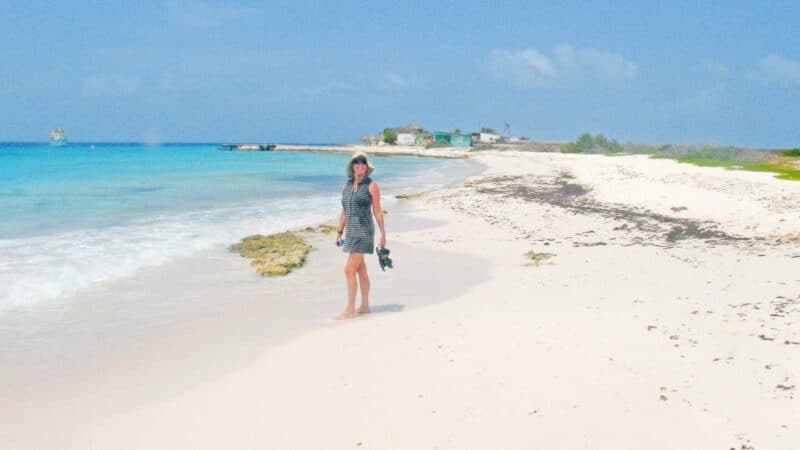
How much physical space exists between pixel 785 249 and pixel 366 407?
312 inches

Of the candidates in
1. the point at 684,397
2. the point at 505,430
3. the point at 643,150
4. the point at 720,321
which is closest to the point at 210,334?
the point at 505,430

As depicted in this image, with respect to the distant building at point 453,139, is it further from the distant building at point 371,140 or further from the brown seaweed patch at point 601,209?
the brown seaweed patch at point 601,209

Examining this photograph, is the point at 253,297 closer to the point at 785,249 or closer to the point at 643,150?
the point at 785,249

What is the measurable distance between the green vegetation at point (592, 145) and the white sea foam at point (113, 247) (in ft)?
220

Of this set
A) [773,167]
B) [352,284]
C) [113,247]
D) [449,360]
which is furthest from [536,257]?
[773,167]

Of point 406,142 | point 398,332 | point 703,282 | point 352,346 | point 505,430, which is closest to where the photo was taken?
point 505,430

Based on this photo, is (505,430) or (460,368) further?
(460,368)

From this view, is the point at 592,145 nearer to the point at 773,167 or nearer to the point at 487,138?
the point at 487,138

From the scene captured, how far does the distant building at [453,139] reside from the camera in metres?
103

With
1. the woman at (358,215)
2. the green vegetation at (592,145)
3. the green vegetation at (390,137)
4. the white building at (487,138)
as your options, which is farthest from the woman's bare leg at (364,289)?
the green vegetation at (390,137)

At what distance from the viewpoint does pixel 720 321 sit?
19.5 ft

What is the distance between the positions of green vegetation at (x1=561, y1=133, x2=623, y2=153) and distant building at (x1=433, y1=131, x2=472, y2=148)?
21711 millimetres

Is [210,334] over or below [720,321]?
below

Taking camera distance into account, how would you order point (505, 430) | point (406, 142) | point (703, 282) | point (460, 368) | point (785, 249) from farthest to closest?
point (406, 142), point (785, 249), point (703, 282), point (460, 368), point (505, 430)
